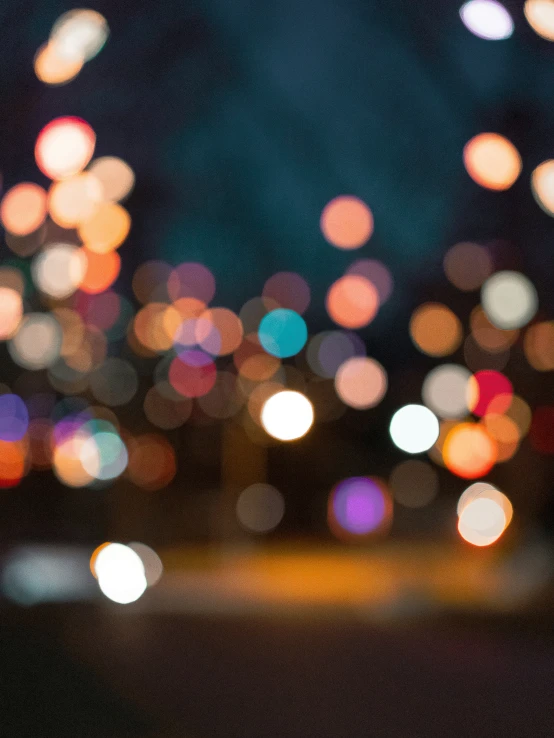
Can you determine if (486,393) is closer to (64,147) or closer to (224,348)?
(224,348)

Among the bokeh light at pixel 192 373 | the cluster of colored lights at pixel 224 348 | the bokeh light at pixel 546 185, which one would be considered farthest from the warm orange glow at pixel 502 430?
the bokeh light at pixel 546 185

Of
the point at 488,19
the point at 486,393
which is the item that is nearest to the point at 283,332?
the point at 486,393

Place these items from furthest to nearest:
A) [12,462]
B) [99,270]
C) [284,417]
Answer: [12,462] < [284,417] < [99,270]

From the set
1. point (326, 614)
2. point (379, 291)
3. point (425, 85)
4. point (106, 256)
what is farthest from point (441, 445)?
point (425, 85)

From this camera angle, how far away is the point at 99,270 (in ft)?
26.2

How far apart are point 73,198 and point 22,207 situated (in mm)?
341

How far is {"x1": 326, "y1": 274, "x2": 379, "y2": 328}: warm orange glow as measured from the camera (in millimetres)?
10922

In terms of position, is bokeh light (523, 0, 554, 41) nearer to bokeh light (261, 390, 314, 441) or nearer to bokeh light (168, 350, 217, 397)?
bokeh light (261, 390, 314, 441)

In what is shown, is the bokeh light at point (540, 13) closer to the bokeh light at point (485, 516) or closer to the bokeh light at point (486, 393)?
the bokeh light at point (485, 516)

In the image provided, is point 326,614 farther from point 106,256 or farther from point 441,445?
point 441,445

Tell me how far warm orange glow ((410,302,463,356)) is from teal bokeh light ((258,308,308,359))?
2.22m

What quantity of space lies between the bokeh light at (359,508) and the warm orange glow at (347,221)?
133 inches

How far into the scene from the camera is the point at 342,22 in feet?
14.1

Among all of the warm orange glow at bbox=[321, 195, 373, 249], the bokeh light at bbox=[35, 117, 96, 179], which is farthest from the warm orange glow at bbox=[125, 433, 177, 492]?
the bokeh light at bbox=[35, 117, 96, 179]
